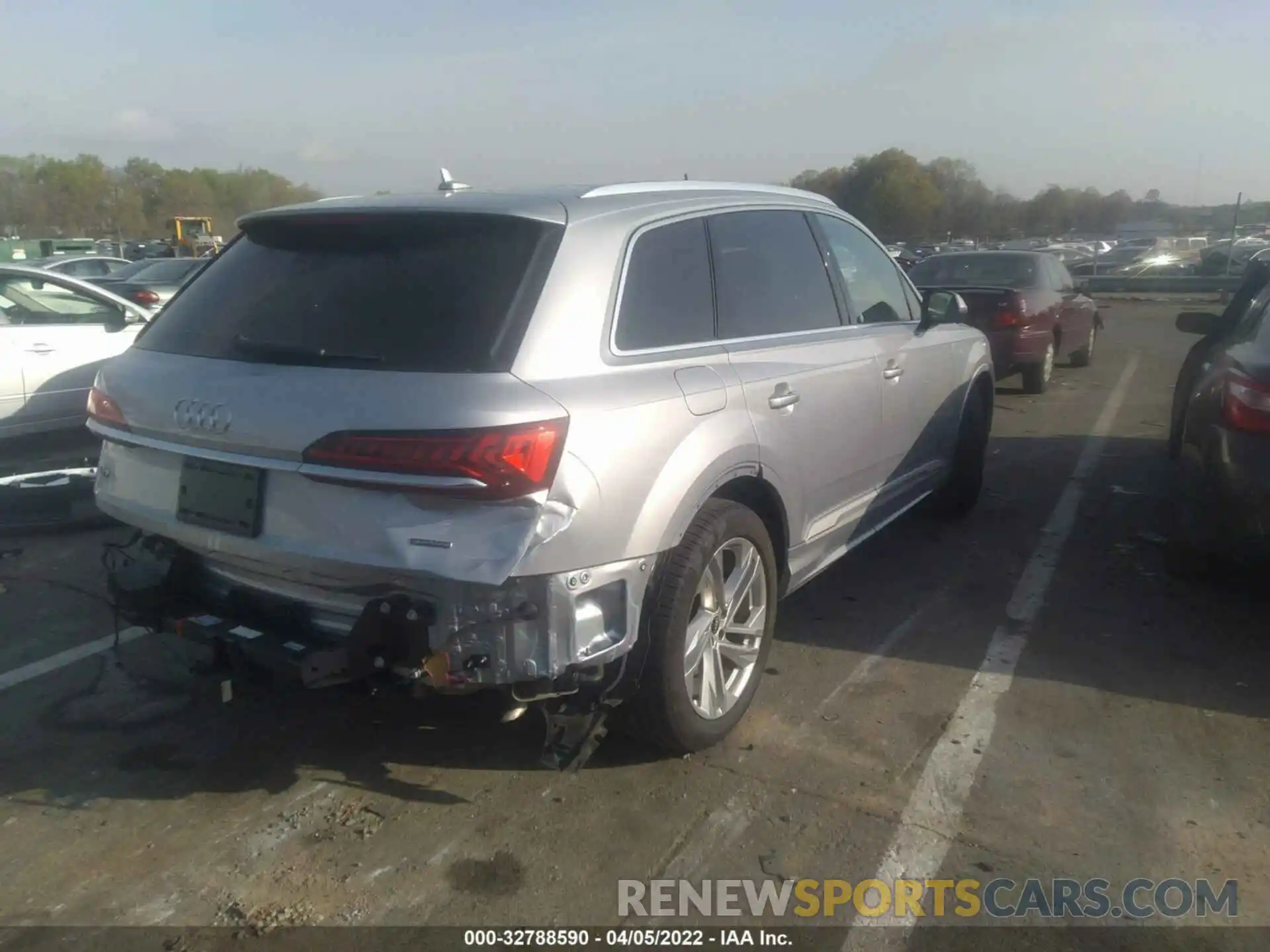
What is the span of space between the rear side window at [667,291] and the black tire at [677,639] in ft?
1.92

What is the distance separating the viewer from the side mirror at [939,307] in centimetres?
544

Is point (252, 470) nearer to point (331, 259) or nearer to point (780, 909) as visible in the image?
point (331, 259)

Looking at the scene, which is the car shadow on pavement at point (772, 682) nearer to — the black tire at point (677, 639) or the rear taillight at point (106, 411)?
the black tire at point (677, 639)

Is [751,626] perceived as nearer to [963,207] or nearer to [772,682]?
[772,682]

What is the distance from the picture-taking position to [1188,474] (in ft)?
16.8

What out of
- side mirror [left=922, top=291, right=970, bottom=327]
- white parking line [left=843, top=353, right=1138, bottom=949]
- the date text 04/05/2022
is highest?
side mirror [left=922, top=291, right=970, bottom=327]

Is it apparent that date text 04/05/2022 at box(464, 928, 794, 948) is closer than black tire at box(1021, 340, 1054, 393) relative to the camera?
Yes

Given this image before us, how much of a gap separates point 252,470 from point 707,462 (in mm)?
1340

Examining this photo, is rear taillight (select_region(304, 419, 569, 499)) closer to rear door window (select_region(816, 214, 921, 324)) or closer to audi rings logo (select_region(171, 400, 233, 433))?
audi rings logo (select_region(171, 400, 233, 433))

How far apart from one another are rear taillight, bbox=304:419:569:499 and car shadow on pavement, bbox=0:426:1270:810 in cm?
69

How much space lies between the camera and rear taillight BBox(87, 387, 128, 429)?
3.35 metres

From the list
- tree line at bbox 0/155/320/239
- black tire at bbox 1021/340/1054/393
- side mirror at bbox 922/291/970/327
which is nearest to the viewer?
side mirror at bbox 922/291/970/327

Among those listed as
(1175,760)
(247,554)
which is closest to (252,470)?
(247,554)

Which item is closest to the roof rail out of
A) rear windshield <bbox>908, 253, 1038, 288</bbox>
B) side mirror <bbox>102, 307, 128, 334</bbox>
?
side mirror <bbox>102, 307, 128, 334</bbox>
